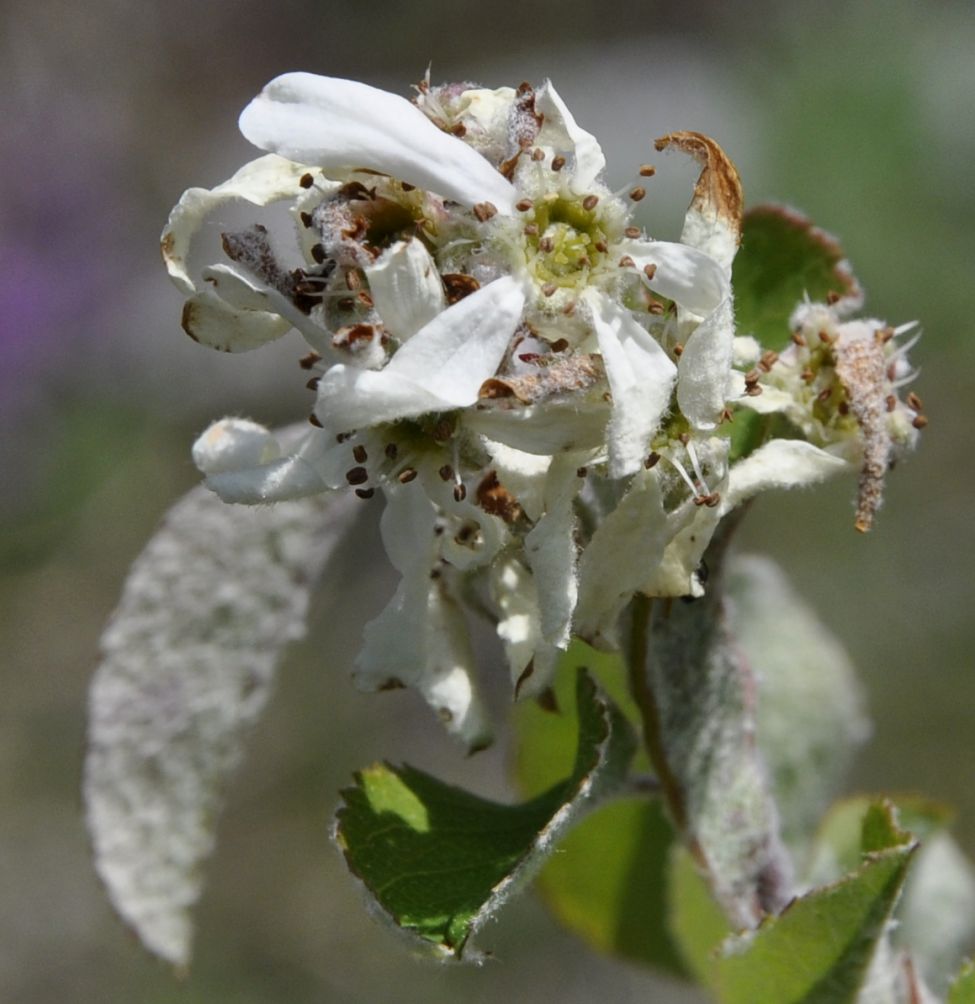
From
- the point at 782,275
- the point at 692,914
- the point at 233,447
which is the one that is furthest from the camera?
the point at 692,914

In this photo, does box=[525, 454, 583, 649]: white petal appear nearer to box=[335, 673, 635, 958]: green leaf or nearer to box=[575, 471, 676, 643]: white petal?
box=[575, 471, 676, 643]: white petal

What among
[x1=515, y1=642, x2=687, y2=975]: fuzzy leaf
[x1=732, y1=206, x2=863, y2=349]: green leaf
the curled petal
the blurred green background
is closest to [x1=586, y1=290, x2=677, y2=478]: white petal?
the curled petal

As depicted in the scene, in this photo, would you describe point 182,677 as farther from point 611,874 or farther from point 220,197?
point 220,197

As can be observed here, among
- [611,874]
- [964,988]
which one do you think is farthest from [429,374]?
[611,874]

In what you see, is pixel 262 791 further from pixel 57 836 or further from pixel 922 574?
pixel 922 574

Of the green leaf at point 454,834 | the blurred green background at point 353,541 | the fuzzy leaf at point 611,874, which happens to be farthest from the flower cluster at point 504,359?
the blurred green background at point 353,541
